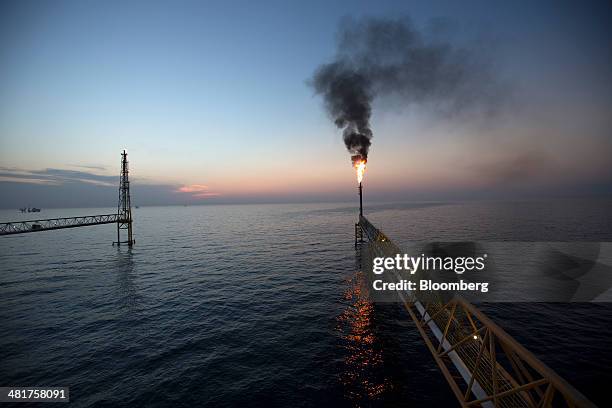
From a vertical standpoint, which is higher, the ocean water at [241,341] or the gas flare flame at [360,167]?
the gas flare flame at [360,167]

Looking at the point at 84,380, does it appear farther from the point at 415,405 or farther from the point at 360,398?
the point at 415,405

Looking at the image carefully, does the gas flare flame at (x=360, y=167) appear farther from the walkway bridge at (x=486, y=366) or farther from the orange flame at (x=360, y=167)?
the walkway bridge at (x=486, y=366)

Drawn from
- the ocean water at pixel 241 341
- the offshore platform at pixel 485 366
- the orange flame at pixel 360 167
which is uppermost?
the orange flame at pixel 360 167

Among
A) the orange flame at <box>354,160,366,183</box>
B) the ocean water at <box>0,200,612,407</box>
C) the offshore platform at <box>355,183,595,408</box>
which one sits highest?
the orange flame at <box>354,160,366,183</box>

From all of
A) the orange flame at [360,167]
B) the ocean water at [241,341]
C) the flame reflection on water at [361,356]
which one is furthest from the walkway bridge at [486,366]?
the orange flame at [360,167]

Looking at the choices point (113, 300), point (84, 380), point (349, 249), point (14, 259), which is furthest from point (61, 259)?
point (349, 249)

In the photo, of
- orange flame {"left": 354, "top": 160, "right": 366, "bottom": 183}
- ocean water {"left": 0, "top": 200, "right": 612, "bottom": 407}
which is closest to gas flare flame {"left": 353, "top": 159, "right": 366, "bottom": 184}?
orange flame {"left": 354, "top": 160, "right": 366, "bottom": 183}

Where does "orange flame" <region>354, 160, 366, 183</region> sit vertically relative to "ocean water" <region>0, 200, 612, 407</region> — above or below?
above

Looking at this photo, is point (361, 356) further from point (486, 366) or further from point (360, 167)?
point (360, 167)

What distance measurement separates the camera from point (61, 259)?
4394 centimetres

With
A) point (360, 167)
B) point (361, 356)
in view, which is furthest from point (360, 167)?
point (361, 356)

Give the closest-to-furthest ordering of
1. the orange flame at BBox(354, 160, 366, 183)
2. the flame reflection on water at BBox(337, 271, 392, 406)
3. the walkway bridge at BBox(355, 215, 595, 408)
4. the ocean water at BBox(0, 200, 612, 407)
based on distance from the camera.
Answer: the walkway bridge at BBox(355, 215, 595, 408) → the flame reflection on water at BBox(337, 271, 392, 406) → the ocean water at BBox(0, 200, 612, 407) → the orange flame at BBox(354, 160, 366, 183)

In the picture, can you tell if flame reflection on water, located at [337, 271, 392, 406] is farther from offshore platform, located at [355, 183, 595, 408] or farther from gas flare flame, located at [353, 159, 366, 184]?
gas flare flame, located at [353, 159, 366, 184]

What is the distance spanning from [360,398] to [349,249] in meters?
39.4
